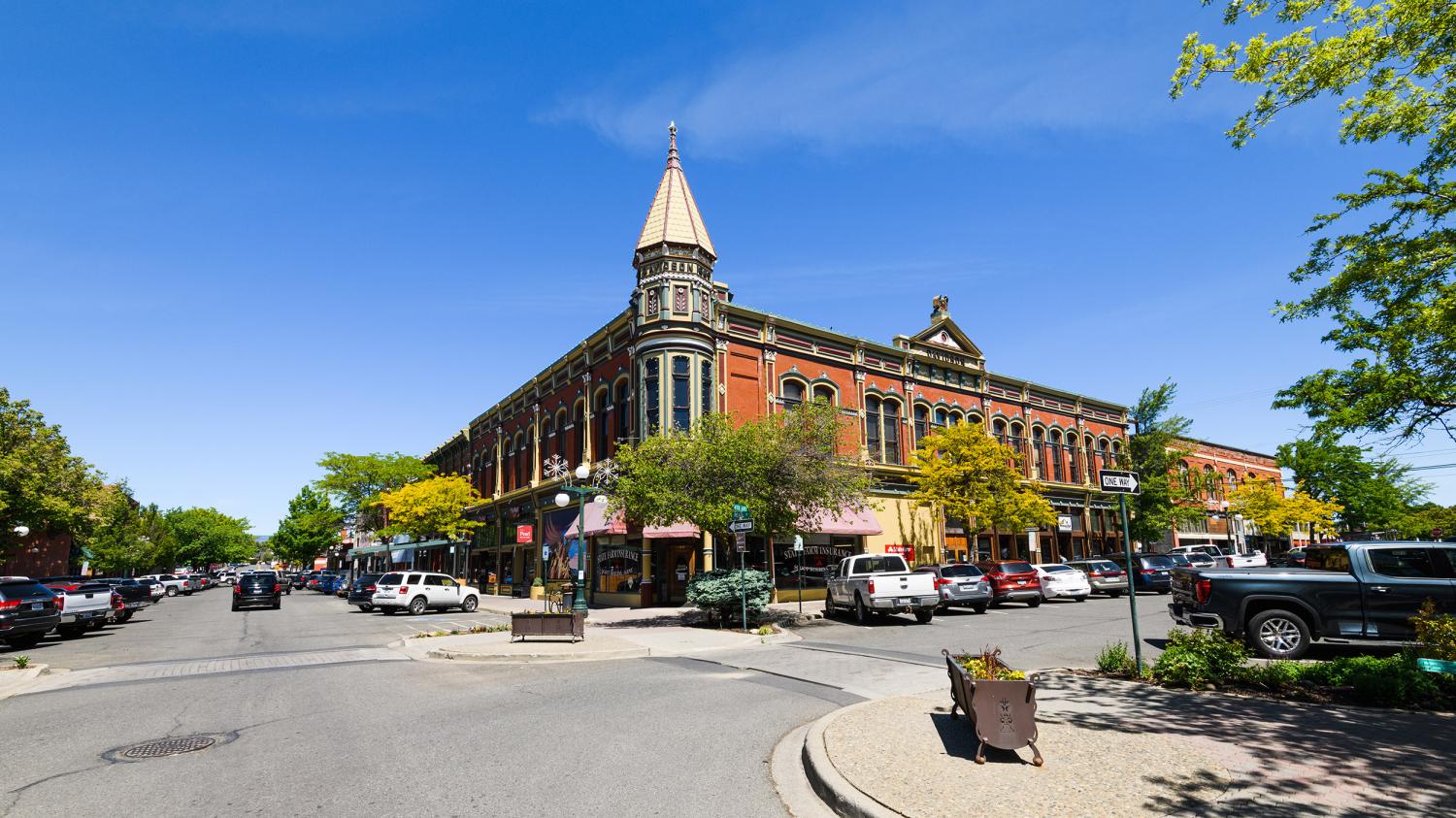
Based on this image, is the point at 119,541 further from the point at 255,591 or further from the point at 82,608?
the point at 82,608

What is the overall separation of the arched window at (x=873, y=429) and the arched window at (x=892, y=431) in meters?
0.62

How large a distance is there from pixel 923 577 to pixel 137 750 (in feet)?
54.9

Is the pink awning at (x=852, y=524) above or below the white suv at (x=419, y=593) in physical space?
above

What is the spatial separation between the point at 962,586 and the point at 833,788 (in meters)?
17.9

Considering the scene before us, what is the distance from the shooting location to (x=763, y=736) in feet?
24.7

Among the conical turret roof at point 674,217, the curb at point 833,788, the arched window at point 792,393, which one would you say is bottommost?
the curb at point 833,788

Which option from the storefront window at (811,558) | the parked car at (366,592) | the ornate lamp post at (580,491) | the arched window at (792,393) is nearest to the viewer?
the ornate lamp post at (580,491)

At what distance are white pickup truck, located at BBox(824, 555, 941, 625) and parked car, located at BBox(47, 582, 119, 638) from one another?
22.0 meters

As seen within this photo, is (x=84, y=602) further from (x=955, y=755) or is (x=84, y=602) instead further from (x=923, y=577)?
(x=955, y=755)

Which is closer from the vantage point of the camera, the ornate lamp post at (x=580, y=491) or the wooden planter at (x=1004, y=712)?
the wooden planter at (x=1004, y=712)

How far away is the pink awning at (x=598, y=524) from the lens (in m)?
27.3

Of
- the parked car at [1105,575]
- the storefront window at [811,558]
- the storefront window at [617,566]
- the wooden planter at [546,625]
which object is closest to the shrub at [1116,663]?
the wooden planter at [546,625]

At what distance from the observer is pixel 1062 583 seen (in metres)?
26.1

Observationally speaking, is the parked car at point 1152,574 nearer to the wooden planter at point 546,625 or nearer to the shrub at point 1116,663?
the shrub at point 1116,663
